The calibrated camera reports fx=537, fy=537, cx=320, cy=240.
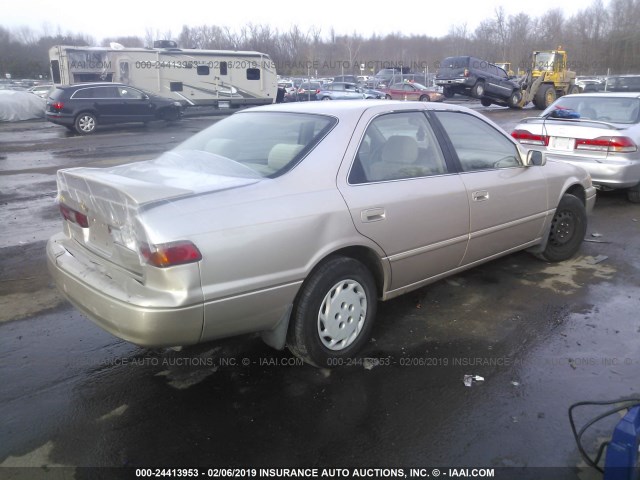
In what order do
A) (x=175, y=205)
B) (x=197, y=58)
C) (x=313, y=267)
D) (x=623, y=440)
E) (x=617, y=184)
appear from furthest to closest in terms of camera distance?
1. (x=197, y=58)
2. (x=617, y=184)
3. (x=313, y=267)
4. (x=175, y=205)
5. (x=623, y=440)

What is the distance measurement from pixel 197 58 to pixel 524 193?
2134cm

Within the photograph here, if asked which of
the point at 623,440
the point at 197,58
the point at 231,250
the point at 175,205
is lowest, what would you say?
the point at 623,440

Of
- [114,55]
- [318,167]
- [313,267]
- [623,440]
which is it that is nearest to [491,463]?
[623,440]

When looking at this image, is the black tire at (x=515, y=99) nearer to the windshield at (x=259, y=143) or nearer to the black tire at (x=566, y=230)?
the black tire at (x=566, y=230)

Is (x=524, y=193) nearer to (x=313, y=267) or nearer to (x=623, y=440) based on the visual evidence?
(x=313, y=267)

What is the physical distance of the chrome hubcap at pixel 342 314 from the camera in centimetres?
324

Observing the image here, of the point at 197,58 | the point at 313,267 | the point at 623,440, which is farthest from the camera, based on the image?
the point at 197,58

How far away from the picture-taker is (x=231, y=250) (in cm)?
271

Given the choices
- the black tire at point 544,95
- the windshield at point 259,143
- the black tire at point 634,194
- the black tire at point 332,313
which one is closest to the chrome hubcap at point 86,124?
the windshield at point 259,143

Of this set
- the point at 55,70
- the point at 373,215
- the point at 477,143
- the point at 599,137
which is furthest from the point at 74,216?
the point at 55,70

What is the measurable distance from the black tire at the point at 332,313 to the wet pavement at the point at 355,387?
153 mm

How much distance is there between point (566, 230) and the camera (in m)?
5.23

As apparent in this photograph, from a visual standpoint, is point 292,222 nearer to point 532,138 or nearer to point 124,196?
point 124,196

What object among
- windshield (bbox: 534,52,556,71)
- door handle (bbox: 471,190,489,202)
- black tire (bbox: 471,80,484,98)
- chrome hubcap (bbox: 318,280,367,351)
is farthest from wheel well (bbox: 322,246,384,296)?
windshield (bbox: 534,52,556,71)
